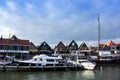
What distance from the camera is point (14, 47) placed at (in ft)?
318

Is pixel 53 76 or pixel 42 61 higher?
pixel 42 61

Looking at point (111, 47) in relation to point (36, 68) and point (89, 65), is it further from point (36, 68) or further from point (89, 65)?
point (36, 68)

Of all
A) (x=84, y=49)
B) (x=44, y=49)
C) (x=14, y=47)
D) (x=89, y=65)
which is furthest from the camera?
(x=84, y=49)

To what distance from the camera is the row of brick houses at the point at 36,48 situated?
3775 inches

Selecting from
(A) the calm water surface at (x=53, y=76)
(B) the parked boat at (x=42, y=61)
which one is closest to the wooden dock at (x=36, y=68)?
(B) the parked boat at (x=42, y=61)

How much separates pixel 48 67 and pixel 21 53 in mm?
35195

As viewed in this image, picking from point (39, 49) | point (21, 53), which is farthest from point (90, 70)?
point (39, 49)

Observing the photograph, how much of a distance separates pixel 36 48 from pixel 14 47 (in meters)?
18.7

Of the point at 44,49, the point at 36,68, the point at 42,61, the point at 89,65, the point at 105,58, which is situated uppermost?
the point at 44,49

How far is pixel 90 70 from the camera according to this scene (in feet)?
224

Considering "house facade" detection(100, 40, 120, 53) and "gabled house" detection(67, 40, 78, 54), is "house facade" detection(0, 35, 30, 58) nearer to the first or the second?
"gabled house" detection(67, 40, 78, 54)

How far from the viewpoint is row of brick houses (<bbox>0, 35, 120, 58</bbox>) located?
95.9 metres

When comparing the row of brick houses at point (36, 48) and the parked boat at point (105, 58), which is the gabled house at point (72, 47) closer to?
the row of brick houses at point (36, 48)

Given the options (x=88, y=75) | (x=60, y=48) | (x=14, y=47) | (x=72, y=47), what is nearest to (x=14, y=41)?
(x=14, y=47)
